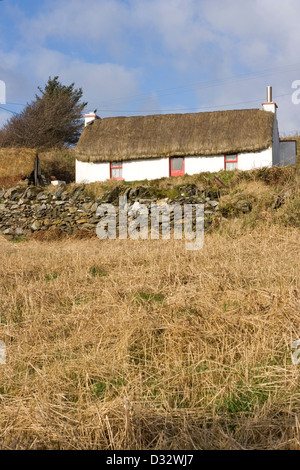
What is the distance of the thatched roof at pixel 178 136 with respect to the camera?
21328 mm

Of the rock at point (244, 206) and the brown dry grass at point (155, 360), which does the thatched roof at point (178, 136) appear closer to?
the rock at point (244, 206)

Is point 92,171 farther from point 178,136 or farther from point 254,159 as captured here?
point 254,159

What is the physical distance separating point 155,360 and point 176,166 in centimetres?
1897

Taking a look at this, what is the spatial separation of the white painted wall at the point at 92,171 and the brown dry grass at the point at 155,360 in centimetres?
1670

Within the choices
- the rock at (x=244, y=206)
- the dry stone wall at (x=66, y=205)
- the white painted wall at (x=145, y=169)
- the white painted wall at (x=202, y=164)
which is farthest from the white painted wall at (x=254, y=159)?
the rock at (x=244, y=206)

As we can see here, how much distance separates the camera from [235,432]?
2705 millimetres

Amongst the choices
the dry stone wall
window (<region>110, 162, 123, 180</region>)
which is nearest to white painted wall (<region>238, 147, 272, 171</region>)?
window (<region>110, 162, 123, 180</region>)

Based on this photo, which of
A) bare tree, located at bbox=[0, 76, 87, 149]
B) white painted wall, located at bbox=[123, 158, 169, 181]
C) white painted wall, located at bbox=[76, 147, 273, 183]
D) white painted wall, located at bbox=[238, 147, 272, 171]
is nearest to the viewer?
white painted wall, located at bbox=[238, 147, 272, 171]

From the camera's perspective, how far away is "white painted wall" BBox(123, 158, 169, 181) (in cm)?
2208

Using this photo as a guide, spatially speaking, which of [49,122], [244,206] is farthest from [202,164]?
[49,122]

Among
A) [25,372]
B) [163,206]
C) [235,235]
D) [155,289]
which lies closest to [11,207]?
[163,206]

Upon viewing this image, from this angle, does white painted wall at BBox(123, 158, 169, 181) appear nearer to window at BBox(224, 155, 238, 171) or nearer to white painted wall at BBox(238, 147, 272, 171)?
window at BBox(224, 155, 238, 171)

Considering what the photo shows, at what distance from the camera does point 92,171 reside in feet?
75.0
